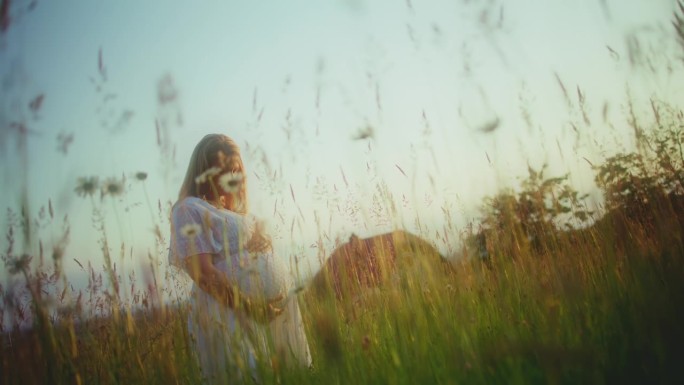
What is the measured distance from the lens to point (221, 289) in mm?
1752

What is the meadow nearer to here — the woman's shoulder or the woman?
the woman

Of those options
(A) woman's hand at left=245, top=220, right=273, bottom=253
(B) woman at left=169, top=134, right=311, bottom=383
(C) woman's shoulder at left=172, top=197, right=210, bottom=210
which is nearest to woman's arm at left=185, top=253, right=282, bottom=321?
(B) woman at left=169, top=134, right=311, bottom=383

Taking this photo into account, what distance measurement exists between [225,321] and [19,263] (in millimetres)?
631

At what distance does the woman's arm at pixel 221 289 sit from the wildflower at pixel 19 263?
455mm

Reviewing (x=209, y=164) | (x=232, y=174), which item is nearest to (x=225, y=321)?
(x=232, y=174)

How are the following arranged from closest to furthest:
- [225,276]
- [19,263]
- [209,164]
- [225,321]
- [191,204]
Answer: [19,263] < [225,321] < [225,276] < [191,204] < [209,164]

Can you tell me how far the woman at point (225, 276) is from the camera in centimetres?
138

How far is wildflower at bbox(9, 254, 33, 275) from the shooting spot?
1.15 m

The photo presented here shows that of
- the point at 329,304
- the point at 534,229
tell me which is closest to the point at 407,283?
the point at 329,304

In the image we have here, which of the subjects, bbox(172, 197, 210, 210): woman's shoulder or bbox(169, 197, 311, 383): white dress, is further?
bbox(172, 197, 210, 210): woman's shoulder

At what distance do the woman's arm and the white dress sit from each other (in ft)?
0.11

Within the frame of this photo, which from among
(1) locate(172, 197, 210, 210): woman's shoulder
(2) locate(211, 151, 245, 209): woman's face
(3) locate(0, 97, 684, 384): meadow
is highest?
(2) locate(211, 151, 245, 209): woman's face

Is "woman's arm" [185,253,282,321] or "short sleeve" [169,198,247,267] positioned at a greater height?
"short sleeve" [169,198,247,267]

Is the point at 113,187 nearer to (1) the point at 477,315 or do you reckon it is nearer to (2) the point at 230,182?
(2) the point at 230,182
